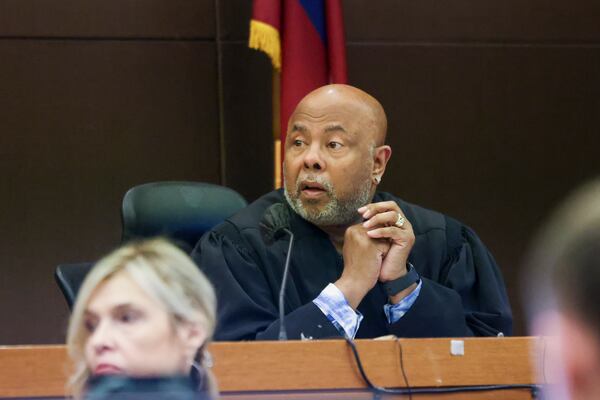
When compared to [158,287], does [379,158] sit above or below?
below

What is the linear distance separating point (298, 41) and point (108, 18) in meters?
1.08

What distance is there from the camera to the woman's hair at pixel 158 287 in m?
1.36

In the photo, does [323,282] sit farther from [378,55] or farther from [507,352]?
[378,55]

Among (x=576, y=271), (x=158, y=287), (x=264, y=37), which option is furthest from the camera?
(x=264, y=37)

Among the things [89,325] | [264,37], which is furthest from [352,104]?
[89,325]

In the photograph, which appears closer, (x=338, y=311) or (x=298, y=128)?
(x=338, y=311)

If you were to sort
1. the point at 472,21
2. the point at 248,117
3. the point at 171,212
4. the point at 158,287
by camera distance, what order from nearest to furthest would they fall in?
the point at 158,287, the point at 171,212, the point at 248,117, the point at 472,21

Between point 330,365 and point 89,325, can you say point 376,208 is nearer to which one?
point 330,365

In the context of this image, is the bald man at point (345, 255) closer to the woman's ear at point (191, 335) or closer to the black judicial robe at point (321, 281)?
the black judicial robe at point (321, 281)

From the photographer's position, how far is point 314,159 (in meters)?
3.00

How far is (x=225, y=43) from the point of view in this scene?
490 cm

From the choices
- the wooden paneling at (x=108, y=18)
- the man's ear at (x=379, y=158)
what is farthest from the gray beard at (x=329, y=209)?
the wooden paneling at (x=108, y=18)

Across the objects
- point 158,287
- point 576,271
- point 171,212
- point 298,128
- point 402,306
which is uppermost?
point 576,271

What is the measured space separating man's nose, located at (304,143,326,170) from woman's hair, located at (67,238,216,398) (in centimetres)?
157
